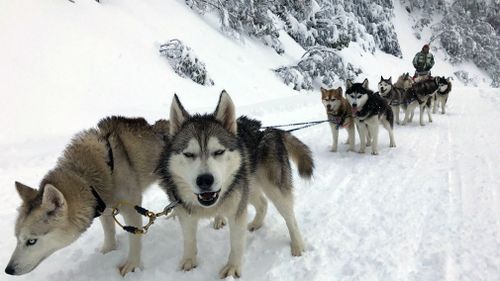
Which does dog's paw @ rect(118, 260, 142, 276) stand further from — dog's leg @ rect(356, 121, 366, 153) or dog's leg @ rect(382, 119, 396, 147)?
dog's leg @ rect(382, 119, 396, 147)

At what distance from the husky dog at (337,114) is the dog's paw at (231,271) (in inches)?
157

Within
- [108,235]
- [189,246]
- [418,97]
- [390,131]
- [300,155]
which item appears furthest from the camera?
[418,97]

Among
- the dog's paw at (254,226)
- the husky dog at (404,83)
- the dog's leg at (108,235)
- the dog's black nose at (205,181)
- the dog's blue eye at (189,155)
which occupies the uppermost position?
the husky dog at (404,83)

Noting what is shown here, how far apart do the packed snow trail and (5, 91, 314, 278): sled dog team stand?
0.23 metres

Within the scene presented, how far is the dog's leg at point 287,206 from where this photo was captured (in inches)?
128

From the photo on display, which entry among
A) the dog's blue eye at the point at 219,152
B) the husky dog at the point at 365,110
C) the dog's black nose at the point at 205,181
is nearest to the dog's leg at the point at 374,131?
Result: the husky dog at the point at 365,110

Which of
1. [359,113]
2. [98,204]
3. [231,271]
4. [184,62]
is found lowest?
[231,271]

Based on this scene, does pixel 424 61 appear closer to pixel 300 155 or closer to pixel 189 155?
pixel 300 155

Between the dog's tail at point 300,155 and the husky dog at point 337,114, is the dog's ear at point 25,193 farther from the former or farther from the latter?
the husky dog at point 337,114

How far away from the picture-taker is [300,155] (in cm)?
364

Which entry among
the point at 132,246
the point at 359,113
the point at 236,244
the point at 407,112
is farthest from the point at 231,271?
the point at 407,112

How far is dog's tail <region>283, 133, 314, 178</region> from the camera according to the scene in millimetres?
3602

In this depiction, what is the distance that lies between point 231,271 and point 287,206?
0.76 m

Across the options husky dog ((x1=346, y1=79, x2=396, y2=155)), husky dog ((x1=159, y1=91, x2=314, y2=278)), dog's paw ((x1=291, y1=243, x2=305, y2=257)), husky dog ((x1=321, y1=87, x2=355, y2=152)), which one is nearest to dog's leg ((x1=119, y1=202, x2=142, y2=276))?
husky dog ((x1=159, y1=91, x2=314, y2=278))
